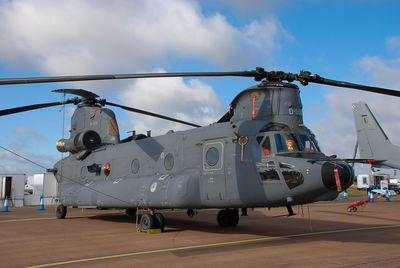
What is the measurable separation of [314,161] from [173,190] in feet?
14.9

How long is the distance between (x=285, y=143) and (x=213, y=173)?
237 centimetres

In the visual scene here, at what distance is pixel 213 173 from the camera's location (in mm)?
10938

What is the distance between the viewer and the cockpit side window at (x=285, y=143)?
9.89 m

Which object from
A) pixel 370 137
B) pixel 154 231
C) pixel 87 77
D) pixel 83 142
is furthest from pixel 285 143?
pixel 370 137

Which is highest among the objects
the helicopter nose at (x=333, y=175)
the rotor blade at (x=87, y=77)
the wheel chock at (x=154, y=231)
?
the rotor blade at (x=87, y=77)

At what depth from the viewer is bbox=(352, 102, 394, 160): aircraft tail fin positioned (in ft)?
84.9

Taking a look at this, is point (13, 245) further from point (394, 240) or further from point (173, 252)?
point (394, 240)

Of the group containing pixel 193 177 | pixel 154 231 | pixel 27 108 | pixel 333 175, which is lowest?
pixel 154 231

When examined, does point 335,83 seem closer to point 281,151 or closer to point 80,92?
point 281,151

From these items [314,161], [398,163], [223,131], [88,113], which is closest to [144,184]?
[223,131]

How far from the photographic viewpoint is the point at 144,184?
12844 mm

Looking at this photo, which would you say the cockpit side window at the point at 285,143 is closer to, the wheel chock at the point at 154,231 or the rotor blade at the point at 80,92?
the wheel chock at the point at 154,231

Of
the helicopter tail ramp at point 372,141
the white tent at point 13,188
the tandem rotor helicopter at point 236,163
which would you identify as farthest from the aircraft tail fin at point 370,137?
the white tent at point 13,188

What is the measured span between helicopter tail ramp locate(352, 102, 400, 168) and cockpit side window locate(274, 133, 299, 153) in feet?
61.2
